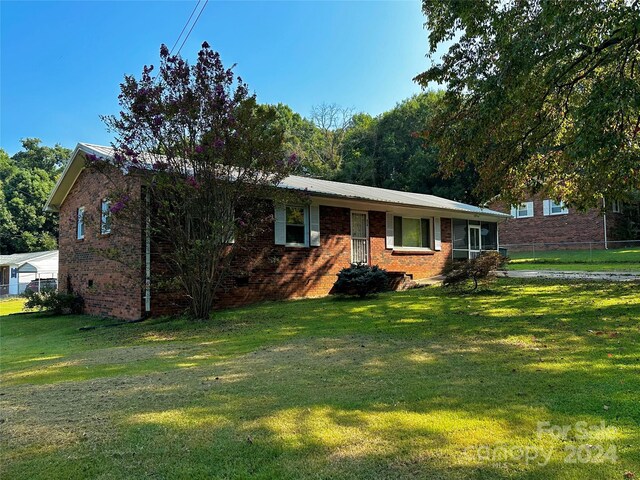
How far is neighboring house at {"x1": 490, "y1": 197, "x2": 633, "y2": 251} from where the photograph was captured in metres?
27.5

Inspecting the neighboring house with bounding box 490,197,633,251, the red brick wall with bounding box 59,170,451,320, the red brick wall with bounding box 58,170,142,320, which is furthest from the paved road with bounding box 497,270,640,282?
the red brick wall with bounding box 58,170,142,320

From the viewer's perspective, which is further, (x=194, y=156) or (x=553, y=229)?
(x=553, y=229)

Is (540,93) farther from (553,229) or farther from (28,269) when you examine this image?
(28,269)

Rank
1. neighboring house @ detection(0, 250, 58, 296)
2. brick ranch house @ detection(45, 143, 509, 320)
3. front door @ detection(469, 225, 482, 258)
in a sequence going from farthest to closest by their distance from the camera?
neighboring house @ detection(0, 250, 58, 296) → front door @ detection(469, 225, 482, 258) → brick ranch house @ detection(45, 143, 509, 320)

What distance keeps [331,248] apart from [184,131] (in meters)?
7.04

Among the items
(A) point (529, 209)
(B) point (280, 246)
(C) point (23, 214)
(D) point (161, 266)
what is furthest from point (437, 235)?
(C) point (23, 214)

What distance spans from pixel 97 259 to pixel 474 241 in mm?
16843

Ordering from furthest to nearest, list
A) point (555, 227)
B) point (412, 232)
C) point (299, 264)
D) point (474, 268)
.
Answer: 1. point (555, 227)
2. point (412, 232)
3. point (299, 264)
4. point (474, 268)

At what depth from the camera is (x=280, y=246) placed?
44.7ft

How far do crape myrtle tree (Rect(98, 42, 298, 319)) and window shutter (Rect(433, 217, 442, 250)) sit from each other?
1029 centimetres

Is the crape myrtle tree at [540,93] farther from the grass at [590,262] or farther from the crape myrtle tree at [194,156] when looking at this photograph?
the grass at [590,262]

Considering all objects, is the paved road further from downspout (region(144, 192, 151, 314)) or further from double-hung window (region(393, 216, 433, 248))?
downspout (region(144, 192, 151, 314))

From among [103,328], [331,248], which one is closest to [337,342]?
[103,328]

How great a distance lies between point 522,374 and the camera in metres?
4.73
